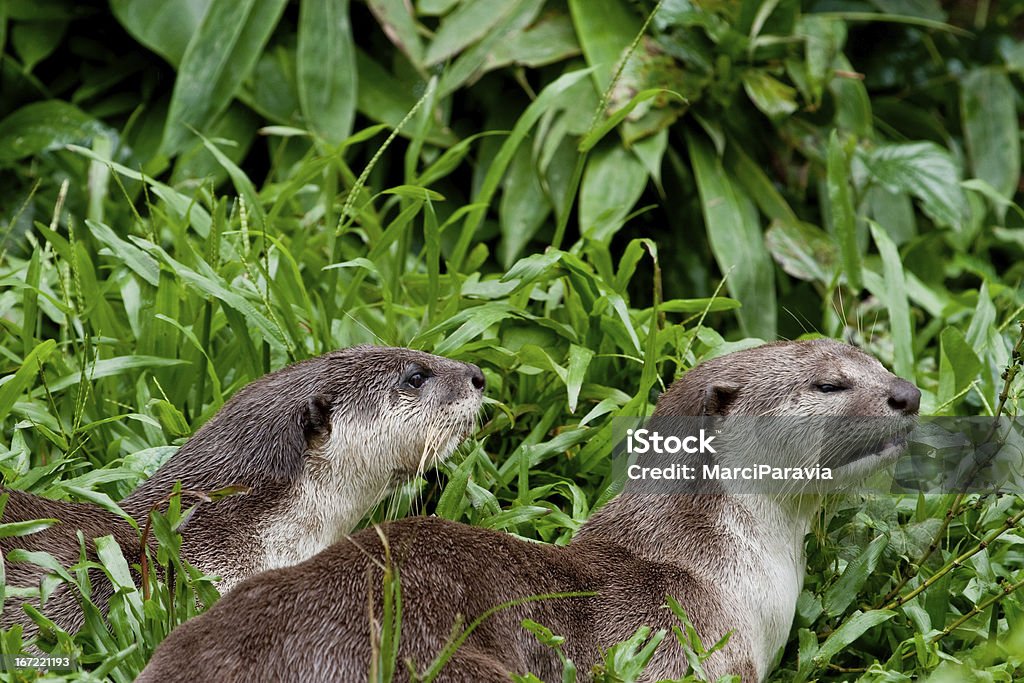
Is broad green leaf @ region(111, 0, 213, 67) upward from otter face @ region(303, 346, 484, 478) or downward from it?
upward

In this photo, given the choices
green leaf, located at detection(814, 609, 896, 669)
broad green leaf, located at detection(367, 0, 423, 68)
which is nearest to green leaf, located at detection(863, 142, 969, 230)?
broad green leaf, located at detection(367, 0, 423, 68)

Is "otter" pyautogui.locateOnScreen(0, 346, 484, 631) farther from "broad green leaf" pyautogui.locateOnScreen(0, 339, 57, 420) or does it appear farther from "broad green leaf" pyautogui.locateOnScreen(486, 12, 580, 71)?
"broad green leaf" pyautogui.locateOnScreen(486, 12, 580, 71)

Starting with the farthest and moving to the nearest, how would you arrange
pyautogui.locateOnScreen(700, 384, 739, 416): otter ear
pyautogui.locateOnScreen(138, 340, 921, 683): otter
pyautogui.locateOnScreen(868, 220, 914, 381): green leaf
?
pyautogui.locateOnScreen(868, 220, 914, 381): green leaf
pyautogui.locateOnScreen(700, 384, 739, 416): otter ear
pyautogui.locateOnScreen(138, 340, 921, 683): otter

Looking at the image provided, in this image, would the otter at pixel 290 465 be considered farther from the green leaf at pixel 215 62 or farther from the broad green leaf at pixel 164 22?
the broad green leaf at pixel 164 22

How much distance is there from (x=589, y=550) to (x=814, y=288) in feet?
8.88

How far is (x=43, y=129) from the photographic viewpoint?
5297 mm

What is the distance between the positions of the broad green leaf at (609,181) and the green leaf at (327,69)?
943 millimetres

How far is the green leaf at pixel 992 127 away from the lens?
5855mm

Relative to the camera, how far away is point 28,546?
2588 millimetres

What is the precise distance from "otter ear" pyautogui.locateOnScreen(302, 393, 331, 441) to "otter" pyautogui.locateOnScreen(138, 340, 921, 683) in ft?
1.47

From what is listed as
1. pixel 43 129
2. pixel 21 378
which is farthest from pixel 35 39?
pixel 21 378

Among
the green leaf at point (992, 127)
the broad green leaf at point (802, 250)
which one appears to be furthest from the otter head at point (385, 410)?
the green leaf at point (992, 127)

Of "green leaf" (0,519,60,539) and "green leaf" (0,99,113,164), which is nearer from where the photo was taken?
"green leaf" (0,519,60,539)

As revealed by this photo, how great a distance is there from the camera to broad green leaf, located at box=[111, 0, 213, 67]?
513 centimetres
